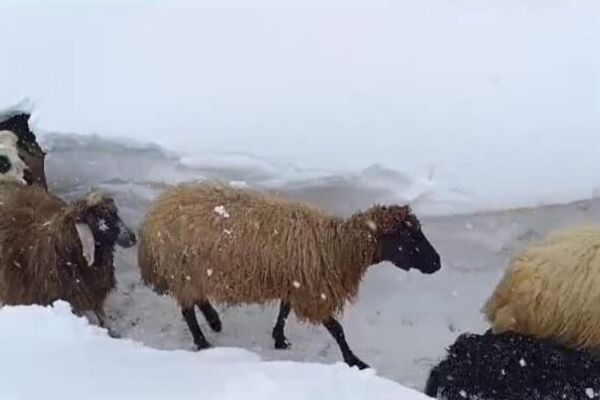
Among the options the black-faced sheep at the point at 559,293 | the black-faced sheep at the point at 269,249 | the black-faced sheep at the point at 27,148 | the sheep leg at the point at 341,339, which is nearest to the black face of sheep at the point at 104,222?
the black-faced sheep at the point at 269,249

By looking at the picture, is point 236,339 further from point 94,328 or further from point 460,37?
point 460,37

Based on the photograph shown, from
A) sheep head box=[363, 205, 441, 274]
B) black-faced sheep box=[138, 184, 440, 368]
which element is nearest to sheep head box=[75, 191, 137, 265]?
black-faced sheep box=[138, 184, 440, 368]

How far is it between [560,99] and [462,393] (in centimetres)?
286

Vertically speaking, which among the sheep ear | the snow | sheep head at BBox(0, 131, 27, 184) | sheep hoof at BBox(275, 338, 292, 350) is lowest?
sheep hoof at BBox(275, 338, 292, 350)

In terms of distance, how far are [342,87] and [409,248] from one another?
187 centimetres

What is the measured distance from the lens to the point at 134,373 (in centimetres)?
382

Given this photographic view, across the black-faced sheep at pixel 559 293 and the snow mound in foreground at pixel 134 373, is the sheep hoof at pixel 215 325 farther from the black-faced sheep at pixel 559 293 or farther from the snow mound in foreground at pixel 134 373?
the snow mound in foreground at pixel 134 373

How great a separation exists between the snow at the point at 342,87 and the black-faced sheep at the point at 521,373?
1.66 metres

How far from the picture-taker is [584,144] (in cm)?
668

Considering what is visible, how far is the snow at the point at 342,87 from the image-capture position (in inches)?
258

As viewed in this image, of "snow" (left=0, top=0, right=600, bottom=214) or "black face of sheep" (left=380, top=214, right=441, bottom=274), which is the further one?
"snow" (left=0, top=0, right=600, bottom=214)

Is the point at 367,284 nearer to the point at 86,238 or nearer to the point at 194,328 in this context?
the point at 194,328

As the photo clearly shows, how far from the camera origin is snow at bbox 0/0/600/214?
6.56m

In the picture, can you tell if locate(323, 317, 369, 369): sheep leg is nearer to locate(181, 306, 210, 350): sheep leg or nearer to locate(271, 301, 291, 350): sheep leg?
locate(271, 301, 291, 350): sheep leg
